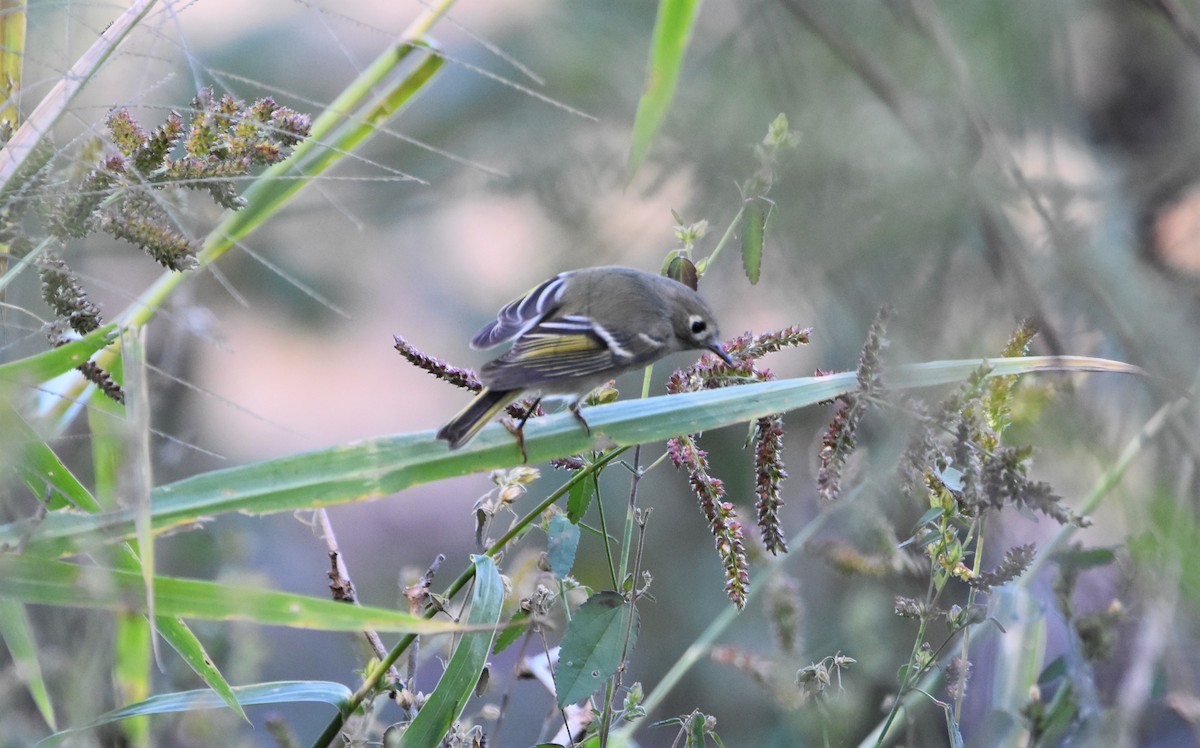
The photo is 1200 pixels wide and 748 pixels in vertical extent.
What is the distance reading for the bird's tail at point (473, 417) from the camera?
3.57ft

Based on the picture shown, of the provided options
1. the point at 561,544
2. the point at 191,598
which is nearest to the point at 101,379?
the point at 191,598

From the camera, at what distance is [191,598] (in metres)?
0.89

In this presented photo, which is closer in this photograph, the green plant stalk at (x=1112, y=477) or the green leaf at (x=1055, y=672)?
the green plant stalk at (x=1112, y=477)

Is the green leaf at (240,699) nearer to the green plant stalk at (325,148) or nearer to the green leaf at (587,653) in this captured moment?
the green leaf at (587,653)

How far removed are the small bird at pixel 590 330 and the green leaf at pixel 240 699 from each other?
1.23 ft

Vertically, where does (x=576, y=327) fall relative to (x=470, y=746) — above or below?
above

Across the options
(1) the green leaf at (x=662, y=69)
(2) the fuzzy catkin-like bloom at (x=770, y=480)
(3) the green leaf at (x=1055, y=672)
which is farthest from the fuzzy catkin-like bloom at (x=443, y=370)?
(3) the green leaf at (x=1055, y=672)

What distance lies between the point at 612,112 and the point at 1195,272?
886 mm

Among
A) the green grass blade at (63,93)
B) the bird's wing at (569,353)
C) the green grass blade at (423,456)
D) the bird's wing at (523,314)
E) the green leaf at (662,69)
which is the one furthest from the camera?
the bird's wing at (523,314)

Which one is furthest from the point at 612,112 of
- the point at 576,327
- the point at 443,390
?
the point at 443,390

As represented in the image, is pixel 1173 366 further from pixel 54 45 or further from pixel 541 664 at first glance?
pixel 54 45

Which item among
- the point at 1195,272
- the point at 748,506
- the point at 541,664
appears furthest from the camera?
the point at 748,506

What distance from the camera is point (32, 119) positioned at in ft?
3.51

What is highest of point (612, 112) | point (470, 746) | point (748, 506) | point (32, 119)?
point (612, 112)
